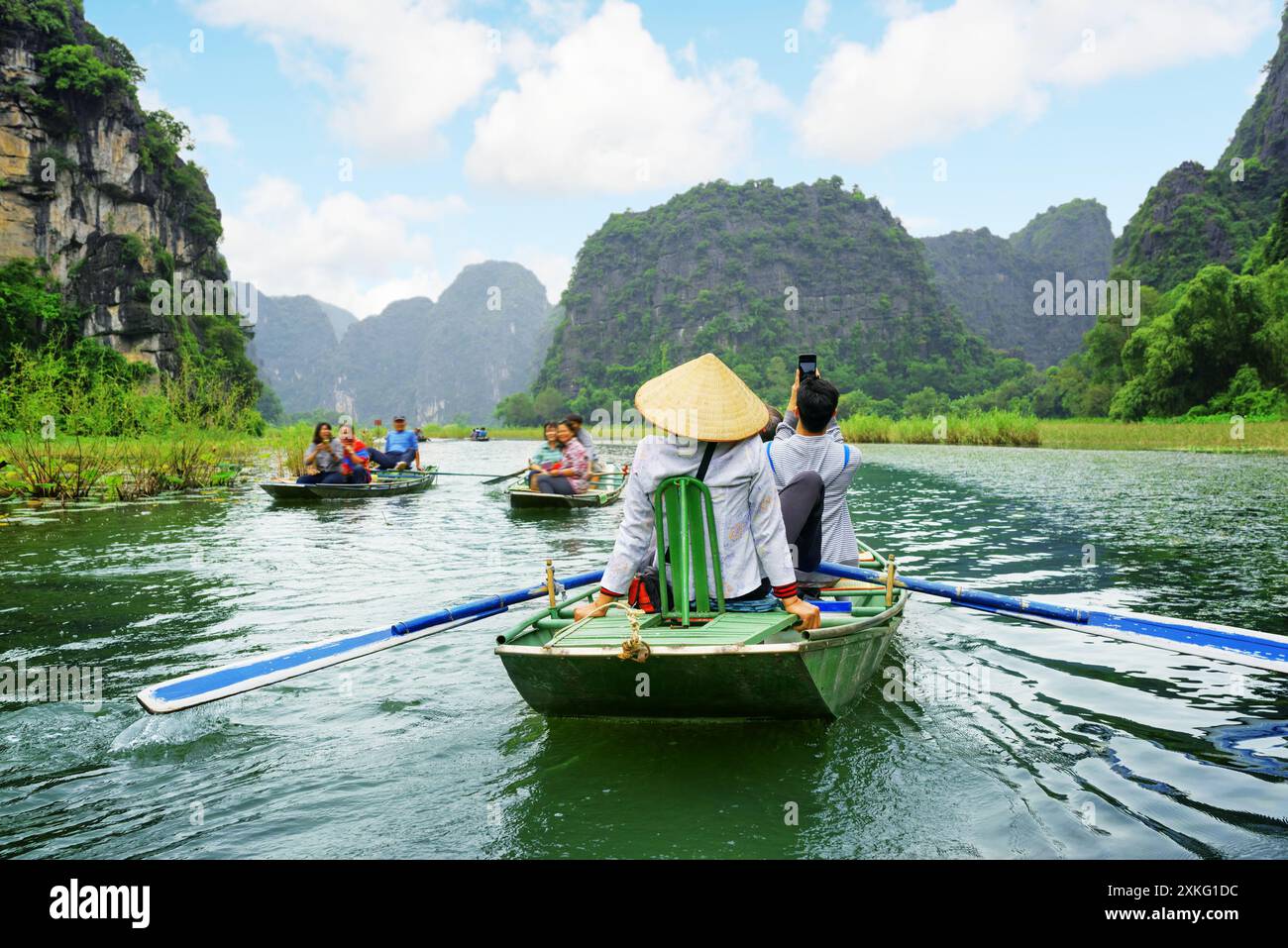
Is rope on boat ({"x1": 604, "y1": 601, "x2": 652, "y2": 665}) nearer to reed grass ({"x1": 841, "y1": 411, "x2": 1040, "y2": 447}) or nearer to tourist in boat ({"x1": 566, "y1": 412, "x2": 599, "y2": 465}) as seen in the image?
tourist in boat ({"x1": 566, "y1": 412, "x2": 599, "y2": 465})

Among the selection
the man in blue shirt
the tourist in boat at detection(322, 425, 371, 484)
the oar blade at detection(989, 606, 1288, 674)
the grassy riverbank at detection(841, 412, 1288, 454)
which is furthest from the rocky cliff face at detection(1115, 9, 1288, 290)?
the oar blade at detection(989, 606, 1288, 674)

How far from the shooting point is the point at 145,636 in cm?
574

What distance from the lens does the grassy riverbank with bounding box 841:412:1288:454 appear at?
79.7ft

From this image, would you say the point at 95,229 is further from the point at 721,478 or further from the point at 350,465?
the point at 721,478

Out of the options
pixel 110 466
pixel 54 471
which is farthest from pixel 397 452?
pixel 54 471

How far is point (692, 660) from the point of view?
3139mm

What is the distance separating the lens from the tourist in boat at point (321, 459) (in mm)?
14383

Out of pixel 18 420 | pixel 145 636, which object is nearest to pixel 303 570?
pixel 145 636

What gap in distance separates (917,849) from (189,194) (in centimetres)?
5029

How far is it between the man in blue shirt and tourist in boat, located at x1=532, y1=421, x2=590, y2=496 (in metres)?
4.64

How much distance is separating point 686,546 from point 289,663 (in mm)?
1982

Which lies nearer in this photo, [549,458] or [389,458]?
[549,458]

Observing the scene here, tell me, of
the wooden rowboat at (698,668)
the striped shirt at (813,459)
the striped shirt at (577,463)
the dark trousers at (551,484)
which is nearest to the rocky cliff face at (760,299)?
the striped shirt at (577,463)

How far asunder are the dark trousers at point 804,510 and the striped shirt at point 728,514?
0.85m
